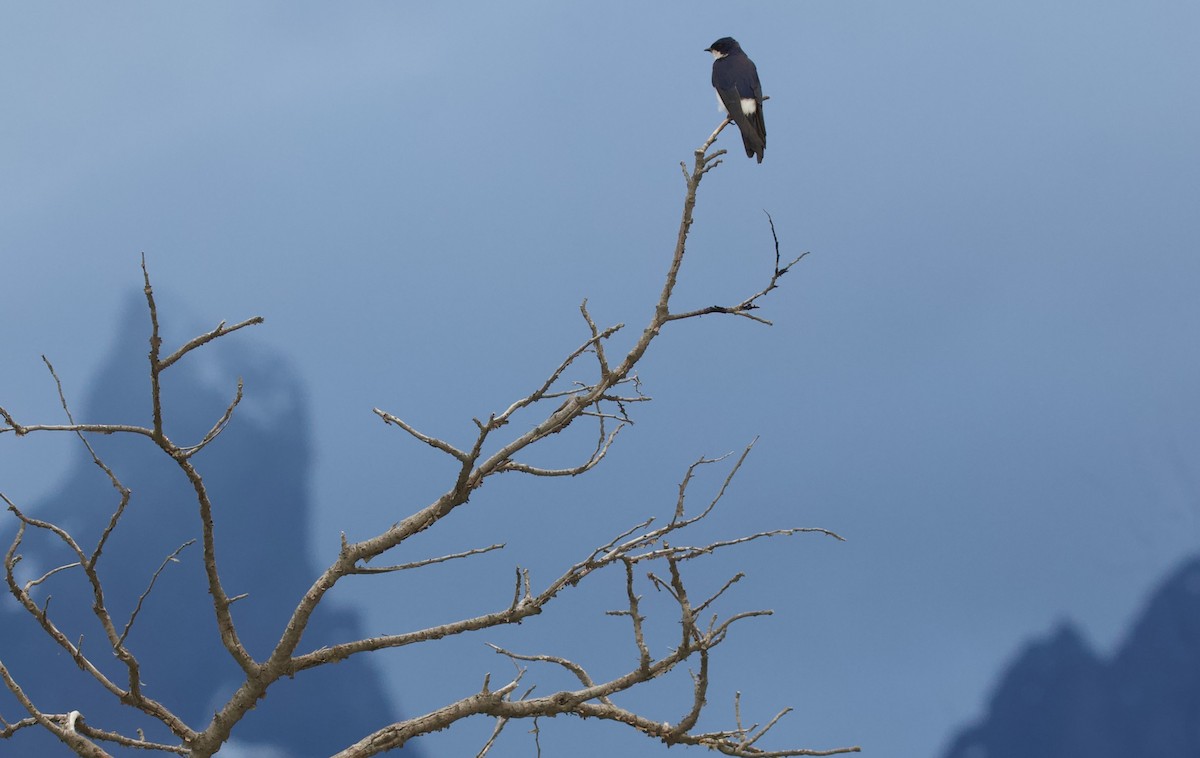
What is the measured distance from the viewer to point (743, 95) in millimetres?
7309

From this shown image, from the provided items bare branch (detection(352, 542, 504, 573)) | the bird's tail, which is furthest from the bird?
bare branch (detection(352, 542, 504, 573))

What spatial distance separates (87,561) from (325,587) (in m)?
0.99

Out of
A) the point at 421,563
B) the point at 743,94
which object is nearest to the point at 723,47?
the point at 743,94

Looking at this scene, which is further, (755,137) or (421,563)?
(755,137)

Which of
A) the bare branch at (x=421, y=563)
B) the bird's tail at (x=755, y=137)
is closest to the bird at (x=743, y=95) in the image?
the bird's tail at (x=755, y=137)

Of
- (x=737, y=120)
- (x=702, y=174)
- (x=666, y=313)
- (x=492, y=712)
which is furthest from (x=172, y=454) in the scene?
(x=737, y=120)

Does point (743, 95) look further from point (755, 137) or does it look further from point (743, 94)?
point (755, 137)

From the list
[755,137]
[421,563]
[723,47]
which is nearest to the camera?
[421,563]

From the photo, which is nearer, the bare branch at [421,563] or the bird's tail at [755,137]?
the bare branch at [421,563]

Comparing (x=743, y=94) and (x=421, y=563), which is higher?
(x=743, y=94)

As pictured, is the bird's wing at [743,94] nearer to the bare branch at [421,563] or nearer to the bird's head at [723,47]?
the bird's head at [723,47]

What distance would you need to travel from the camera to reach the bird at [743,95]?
7.10 meters

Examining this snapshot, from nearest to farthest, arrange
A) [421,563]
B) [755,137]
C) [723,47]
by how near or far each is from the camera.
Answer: [421,563]
[755,137]
[723,47]

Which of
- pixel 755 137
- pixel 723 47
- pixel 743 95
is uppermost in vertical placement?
pixel 723 47
